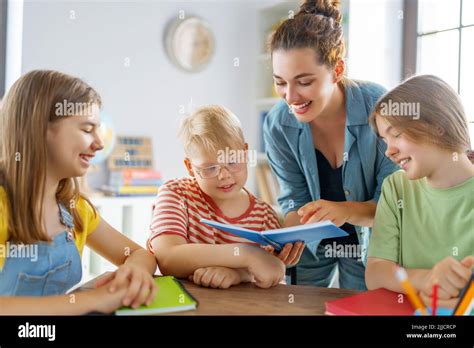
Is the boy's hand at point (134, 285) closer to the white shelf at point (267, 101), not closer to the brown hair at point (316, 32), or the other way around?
the brown hair at point (316, 32)

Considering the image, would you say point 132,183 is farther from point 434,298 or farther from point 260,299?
point 434,298

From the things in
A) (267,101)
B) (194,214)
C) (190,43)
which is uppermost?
(190,43)

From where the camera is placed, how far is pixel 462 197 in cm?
96

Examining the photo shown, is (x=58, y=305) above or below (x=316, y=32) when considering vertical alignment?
below

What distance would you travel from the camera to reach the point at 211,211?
44.5 inches

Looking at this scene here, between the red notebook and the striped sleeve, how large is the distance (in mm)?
389

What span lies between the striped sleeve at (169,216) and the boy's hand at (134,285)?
0.23 metres

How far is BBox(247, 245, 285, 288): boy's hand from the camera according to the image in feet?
3.06


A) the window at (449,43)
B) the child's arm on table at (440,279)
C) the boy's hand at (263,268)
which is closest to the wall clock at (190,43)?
the window at (449,43)

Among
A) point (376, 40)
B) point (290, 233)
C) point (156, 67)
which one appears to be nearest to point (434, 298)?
point (290, 233)

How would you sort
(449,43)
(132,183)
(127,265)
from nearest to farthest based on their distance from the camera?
(127,265) → (449,43) → (132,183)

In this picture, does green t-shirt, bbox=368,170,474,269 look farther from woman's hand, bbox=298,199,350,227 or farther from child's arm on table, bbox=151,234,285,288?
child's arm on table, bbox=151,234,285,288

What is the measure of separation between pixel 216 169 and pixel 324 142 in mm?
444
